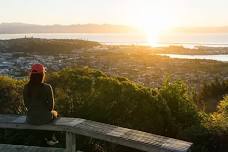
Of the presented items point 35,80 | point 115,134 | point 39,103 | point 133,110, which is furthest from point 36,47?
point 115,134

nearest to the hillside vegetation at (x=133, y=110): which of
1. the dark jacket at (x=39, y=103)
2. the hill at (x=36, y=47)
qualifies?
the dark jacket at (x=39, y=103)

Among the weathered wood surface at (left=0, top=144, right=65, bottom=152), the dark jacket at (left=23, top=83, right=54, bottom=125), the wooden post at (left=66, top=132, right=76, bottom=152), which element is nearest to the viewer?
the wooden post at (left=66, top=132, right=76, bottom=152)

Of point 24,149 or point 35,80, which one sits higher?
point 35,80

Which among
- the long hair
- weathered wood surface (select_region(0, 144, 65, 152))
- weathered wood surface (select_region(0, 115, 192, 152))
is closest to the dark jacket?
the long hair

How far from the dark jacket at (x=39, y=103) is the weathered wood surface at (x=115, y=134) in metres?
0.10

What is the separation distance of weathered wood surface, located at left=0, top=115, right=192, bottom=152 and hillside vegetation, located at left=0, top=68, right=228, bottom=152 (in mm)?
1901

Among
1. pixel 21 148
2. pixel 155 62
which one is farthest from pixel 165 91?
pixel 155 62

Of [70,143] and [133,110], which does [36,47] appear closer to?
[133,110]

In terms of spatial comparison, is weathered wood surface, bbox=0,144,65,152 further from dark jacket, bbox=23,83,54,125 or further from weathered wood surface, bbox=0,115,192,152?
dark jacket, bbox=23,83,54,125

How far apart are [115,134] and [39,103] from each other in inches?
55.5

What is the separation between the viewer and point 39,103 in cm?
712

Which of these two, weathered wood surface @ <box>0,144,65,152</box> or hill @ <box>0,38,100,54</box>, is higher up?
weathered wood surface @ <box>0,144,65,152</box>

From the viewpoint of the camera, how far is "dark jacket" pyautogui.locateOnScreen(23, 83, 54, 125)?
6977mm

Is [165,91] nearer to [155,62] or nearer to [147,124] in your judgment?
[147,124]
